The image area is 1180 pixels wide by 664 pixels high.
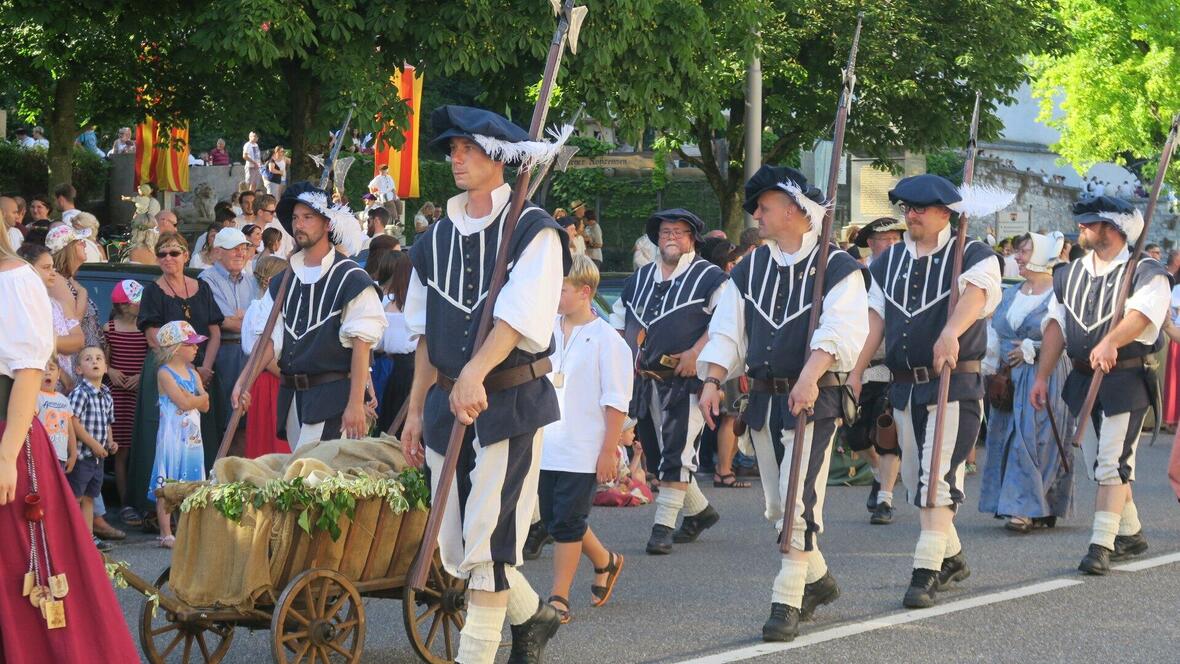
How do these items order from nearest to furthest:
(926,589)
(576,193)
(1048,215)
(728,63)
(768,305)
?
(768,305) → (926,589) → (728,63) → (576,193) → (1048,215)

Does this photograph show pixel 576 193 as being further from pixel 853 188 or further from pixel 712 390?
pixel 712 390

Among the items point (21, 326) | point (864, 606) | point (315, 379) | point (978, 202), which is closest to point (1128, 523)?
point (864, 606)

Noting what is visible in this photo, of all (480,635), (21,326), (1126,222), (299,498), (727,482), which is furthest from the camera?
(727,482)

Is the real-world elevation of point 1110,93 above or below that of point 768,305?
above

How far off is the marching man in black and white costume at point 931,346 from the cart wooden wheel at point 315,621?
9.03 feet

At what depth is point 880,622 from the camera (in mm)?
7426

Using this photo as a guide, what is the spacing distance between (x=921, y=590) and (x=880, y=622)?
0.45 metres

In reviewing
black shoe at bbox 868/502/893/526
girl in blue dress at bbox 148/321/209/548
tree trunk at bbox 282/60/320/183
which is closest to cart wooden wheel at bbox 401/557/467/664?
girl in blue dress at bbox 148/321/209/548

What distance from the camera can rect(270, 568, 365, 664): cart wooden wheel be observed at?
231 inches

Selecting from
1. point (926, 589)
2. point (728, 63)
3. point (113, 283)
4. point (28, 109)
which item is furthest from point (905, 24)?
point (926, 589)

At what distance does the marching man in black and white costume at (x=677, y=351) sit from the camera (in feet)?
31.8

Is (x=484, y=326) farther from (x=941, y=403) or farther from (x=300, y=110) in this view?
(x=300, y=110)

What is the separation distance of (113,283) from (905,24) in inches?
723

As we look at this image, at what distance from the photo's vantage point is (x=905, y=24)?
87.5 feet
